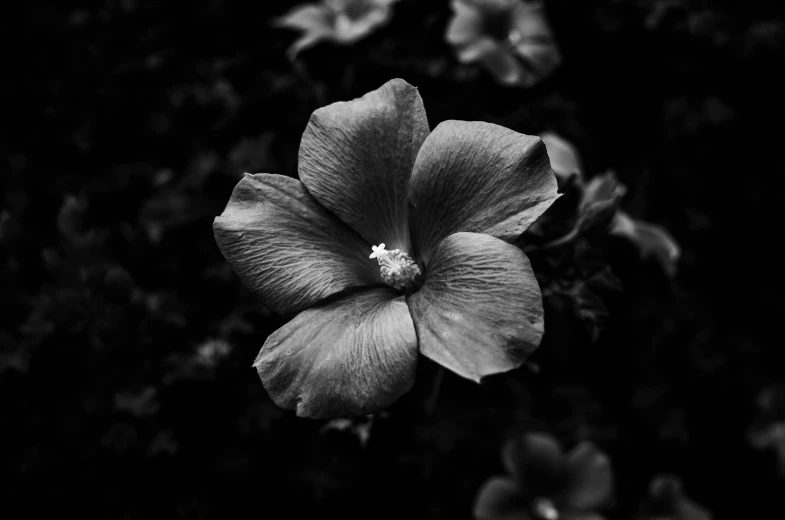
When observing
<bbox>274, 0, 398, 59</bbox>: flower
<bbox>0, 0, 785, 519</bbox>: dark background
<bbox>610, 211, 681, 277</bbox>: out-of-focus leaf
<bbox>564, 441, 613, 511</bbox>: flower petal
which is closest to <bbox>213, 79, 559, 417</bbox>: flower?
<bbox>0, 0, 785, 519</bbox>: dark background

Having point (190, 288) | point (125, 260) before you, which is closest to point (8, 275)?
point (125, 260)

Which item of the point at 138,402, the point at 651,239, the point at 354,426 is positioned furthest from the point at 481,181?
the point at 138,402

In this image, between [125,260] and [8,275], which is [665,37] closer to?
[125,260]

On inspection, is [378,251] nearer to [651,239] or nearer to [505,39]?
[651,239]

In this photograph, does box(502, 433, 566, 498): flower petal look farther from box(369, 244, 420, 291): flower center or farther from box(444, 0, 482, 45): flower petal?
box(444, 0, 482, 45): flower petal

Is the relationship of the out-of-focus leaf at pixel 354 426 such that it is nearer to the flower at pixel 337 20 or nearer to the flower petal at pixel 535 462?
the flower petal at pixel 535 462
